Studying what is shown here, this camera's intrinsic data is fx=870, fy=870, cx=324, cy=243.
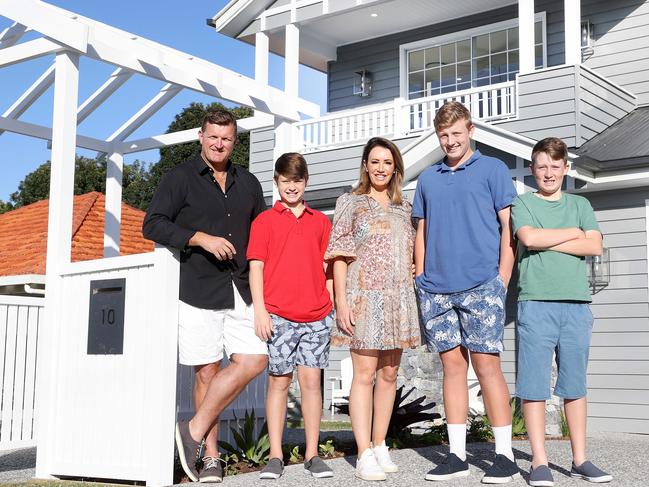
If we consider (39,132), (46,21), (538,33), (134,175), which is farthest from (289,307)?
(134,175)

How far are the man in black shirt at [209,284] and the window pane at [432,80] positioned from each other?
35.8 ft

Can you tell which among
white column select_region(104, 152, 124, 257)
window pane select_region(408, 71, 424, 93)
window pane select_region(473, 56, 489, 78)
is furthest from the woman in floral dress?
window pane select_region(408, 71, 424, 93)

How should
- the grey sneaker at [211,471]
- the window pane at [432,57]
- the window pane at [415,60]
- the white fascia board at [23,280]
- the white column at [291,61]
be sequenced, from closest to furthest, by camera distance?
the grey sneaker at [211,471] → the white fascia board at [23,280] → the white column at [291,61] → the window pane at [432,57] → the window pane at [415,60]

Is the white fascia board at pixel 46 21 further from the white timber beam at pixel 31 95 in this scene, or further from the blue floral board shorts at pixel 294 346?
the white timber beam at pixel 31 95

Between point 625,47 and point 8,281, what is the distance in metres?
9.60

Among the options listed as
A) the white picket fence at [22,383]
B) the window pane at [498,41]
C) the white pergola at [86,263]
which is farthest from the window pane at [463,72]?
the white picket fence at [22,383]

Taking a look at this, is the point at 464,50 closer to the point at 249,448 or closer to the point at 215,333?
the point at 249,448

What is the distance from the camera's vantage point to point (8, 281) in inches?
468

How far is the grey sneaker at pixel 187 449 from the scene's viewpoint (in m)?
5.16

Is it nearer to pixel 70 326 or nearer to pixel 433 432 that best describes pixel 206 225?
pixel 70 326

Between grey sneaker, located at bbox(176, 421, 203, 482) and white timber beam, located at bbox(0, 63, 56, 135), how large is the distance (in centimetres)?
484

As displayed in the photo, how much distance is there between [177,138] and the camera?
346 inches

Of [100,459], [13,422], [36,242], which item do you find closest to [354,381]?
[100,459]

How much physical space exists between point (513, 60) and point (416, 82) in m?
1.93
